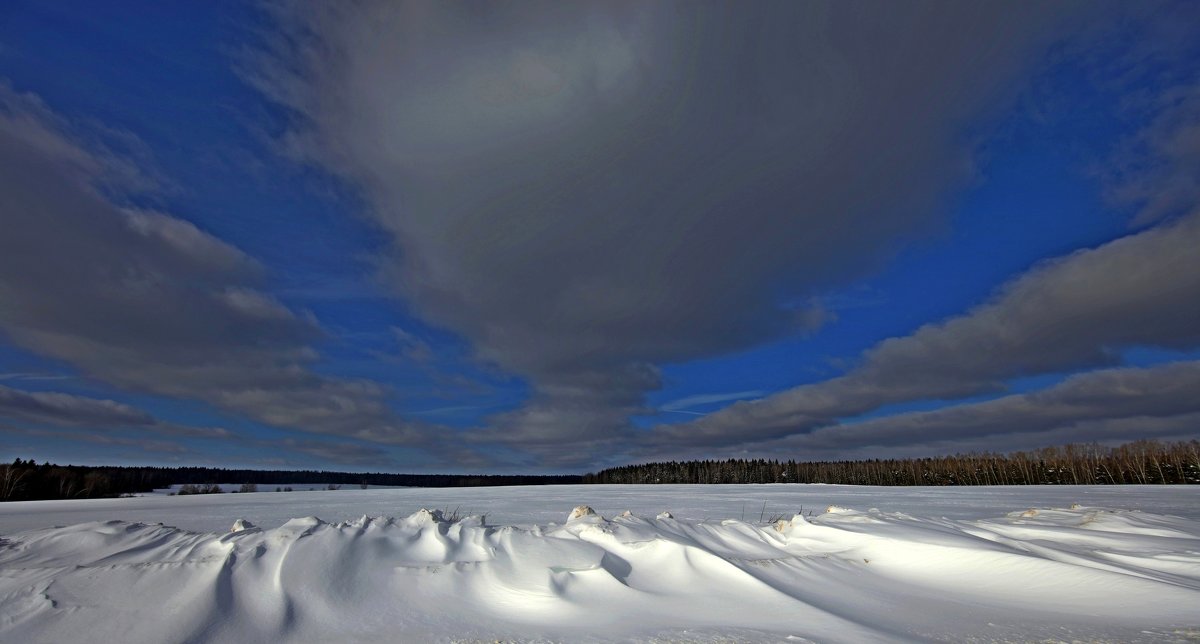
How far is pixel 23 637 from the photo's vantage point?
3.47m

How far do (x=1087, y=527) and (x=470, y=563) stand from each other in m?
9.21

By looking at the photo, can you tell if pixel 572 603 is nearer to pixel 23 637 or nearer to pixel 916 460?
pixel 23 637

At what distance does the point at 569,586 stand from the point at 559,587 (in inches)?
3.5

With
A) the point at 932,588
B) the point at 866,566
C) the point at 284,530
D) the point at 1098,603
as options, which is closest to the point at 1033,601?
the point at 1098,603

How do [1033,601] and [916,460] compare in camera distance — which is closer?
[1033,601]

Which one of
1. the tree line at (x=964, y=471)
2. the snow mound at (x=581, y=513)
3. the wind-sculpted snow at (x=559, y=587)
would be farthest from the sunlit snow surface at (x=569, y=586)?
the tree line at (x=964, y=471)

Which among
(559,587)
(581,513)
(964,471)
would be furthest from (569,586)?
(964,471)

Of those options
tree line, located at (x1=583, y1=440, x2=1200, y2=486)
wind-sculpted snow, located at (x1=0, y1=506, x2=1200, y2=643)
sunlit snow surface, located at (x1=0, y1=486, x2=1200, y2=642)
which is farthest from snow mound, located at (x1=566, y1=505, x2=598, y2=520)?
tree line, located at (x1=583, y1=440, x2=1200, y2=486)

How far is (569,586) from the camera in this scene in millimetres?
4625

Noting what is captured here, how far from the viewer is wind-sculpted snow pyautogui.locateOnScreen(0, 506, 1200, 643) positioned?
12.5 ft

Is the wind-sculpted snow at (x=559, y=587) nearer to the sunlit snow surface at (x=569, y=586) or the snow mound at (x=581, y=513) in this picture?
the sunlit snow surface at (x=569, y=586)

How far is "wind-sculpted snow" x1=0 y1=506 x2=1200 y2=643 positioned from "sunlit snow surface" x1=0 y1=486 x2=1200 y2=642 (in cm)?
2

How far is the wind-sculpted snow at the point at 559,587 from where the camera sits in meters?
3.81

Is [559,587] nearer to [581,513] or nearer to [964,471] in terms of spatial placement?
[581,513]
